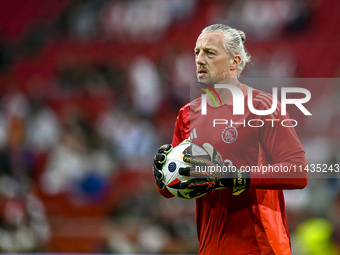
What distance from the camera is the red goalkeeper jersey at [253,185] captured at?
7.48ft

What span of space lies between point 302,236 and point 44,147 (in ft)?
16.0

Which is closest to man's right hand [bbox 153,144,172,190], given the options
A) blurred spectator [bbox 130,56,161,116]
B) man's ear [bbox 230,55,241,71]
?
man's ear [bbox 230,55,241,71]

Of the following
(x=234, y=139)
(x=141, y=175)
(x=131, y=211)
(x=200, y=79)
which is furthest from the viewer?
(x=141, y=175)

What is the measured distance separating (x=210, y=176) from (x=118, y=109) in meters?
6.32

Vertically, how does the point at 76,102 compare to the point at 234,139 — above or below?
below

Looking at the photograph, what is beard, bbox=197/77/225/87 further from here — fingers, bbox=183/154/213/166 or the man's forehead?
fingers, bbox=183/154/213/166

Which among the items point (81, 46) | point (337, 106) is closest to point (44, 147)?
point (81, 46)

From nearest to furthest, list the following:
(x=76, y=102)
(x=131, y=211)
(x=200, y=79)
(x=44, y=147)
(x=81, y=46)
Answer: (x=200, y=79) < (x=131, y=211) < (x=44, y=147) < (x=76, y=102) < (x=81, y=46)

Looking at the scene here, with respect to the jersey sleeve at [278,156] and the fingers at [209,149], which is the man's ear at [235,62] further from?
the fingers at [209,149]

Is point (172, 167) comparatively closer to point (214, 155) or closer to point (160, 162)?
point (160, 162)

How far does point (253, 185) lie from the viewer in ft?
7.38

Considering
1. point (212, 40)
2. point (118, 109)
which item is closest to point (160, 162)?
point (212, 40)

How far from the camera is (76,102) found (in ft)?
28.8

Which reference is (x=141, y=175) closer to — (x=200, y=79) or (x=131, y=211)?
(x=131, y=211)
